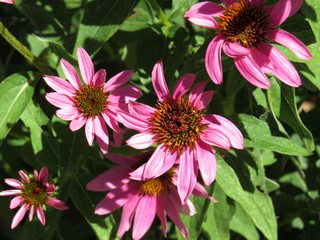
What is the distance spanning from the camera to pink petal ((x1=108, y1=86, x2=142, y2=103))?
112 centimetres

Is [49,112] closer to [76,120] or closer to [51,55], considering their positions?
[51,55]


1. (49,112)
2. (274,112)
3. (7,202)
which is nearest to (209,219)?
(274,112)

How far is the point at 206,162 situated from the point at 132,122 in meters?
0.16

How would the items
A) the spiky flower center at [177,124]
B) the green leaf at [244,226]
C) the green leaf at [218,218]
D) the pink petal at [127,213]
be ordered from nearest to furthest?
1. the spiky flower center at [177,124]
2. the pink petal at [127,213]
3. the green leaf at [218,218]
4. the green leaf at [244,226]

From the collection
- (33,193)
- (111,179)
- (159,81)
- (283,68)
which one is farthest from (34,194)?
(283,68)

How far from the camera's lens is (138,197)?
1.32 metres

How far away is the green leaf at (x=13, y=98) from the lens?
126cm

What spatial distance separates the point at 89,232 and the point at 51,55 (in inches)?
25.5

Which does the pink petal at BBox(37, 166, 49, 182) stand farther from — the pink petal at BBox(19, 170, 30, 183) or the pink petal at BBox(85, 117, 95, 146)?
the pink petal at BBox(85, 117, 95, 146)

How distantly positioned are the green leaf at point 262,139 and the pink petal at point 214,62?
0.21 meters

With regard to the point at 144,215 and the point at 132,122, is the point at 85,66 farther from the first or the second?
the point at 144,215

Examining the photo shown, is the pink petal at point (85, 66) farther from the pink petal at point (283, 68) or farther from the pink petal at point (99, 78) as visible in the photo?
the pink petal at point (283, 68)

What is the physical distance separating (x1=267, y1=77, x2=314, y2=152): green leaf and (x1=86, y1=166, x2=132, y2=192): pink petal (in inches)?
15.1

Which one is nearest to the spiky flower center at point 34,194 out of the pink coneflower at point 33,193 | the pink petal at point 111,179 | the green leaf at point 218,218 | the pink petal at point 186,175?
the pink coneflower at point 33,193
